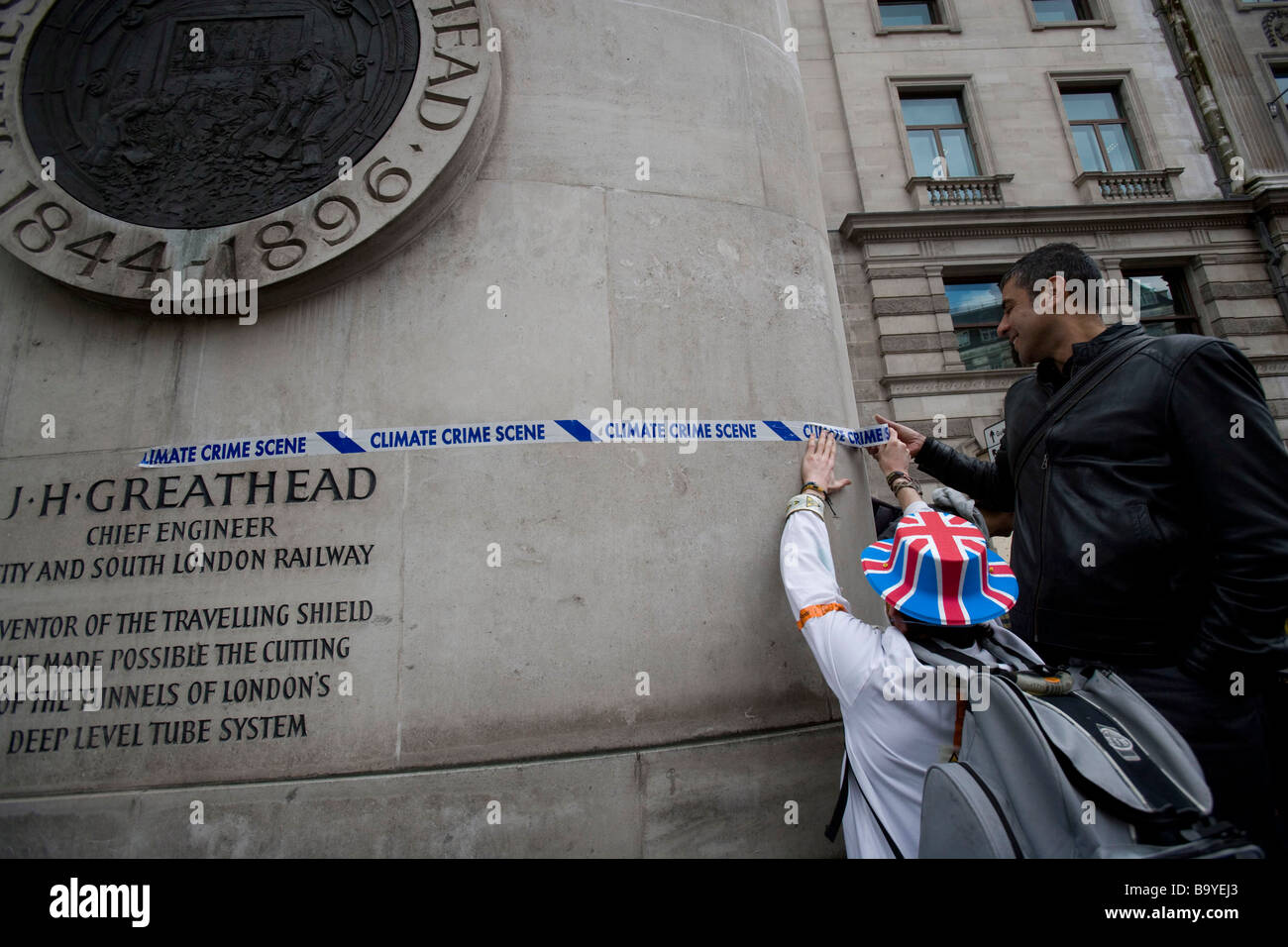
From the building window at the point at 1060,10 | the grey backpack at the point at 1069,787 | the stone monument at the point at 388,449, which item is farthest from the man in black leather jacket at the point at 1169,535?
the building window at the point at 1060,10

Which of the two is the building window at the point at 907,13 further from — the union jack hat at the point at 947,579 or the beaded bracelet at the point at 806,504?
the union jack hat at the point at 947,579

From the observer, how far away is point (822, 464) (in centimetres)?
341

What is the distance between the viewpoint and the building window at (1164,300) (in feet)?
57.5

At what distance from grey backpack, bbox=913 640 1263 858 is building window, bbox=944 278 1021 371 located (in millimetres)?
15955

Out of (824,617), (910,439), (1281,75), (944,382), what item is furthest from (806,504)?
(1281,75)

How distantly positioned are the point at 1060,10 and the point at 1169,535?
24.2 meters

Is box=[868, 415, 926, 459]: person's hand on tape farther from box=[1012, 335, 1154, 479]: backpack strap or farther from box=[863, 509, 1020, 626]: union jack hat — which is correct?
box=[863, 509, 1020, 626]: union jack hat

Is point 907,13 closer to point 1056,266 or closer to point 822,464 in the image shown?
point 1056,266

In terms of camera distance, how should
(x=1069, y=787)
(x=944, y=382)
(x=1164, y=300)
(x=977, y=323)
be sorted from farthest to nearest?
(x=1164, y=300)
(x=977, y=323)
(x=944, y=382)
(x=1069, y=787)

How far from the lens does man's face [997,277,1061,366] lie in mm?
3070

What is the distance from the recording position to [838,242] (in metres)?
17.2

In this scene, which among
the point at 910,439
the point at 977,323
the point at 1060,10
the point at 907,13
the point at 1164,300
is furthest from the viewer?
the point at 1060,10

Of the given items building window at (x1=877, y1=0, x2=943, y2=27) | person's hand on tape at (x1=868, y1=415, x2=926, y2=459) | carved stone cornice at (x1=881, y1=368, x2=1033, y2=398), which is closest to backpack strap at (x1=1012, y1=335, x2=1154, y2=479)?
person's hand on tape at (x1=868, y1=415, x2=926, y2=459)

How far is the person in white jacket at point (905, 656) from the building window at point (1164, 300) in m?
19.3
